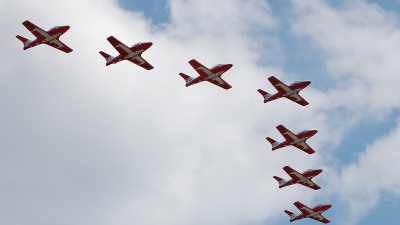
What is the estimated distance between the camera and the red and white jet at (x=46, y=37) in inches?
5413

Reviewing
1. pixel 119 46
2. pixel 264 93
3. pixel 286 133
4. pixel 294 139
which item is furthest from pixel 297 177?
pixel 119 46

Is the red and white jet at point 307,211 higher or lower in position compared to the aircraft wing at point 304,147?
lower

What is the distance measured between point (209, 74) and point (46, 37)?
33698 millimetres

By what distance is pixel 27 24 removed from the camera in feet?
449

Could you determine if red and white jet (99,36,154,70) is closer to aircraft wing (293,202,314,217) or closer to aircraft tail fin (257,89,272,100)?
aircraft tail fin (257,89,272,100)

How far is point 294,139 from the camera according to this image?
15500 cm

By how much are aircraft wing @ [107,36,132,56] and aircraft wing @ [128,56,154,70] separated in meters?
2.43

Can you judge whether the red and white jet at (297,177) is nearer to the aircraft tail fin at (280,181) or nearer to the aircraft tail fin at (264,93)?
the aircraft tail fin at (280,181)

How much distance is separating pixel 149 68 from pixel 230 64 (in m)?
17.0

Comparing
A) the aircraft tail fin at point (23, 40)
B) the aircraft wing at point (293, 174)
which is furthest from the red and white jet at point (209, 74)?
the aircraft tail fin at point (23, 40)

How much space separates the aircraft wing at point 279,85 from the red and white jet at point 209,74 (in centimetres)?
986

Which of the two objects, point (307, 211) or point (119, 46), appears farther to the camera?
point (307, 211)

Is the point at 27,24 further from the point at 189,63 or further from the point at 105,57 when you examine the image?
the point at 189,63

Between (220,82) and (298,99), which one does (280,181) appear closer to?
(298,99)
